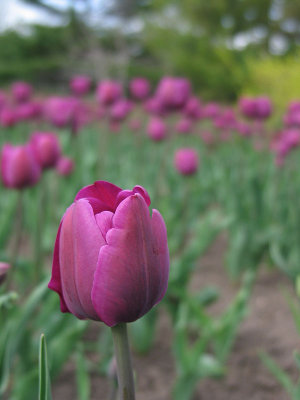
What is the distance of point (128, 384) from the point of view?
1.46 feet

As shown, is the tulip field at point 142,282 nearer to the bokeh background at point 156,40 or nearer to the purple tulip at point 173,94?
the purple tulip at point 173,94

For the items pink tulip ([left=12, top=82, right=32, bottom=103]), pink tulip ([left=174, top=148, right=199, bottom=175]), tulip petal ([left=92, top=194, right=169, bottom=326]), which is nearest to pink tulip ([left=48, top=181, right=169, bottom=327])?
tulip petal ([left=92, top=194, right=169, bottom=326])

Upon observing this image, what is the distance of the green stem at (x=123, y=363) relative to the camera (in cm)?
44

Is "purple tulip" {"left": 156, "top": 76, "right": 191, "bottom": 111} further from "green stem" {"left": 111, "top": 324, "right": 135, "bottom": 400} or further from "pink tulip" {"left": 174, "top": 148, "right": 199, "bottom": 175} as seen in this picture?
"green stem" {"left": 111, "top": 324, "right": 135, "bottom": 400}

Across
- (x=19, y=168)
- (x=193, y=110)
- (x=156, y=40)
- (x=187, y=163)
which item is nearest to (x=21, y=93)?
(x=193, y=110)

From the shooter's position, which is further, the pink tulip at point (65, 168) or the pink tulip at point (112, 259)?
the pink tulip at point (65, 168)

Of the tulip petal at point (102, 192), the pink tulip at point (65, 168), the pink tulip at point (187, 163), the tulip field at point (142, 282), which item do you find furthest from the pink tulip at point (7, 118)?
the tulip petal at point (102, 192)

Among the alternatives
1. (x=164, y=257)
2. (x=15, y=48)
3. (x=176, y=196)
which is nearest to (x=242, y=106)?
(x=176, y=196)

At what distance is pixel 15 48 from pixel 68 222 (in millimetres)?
18627

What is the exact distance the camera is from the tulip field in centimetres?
44

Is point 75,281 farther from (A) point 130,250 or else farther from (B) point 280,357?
(B) point 280,357

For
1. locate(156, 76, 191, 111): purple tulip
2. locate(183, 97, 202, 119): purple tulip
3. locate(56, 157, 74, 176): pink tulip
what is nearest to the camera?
locate(156, 76, 191, 111): purple tulip

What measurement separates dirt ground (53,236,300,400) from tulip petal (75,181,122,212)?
707 millimetres

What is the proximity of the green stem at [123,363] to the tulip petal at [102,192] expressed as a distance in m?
0.13
